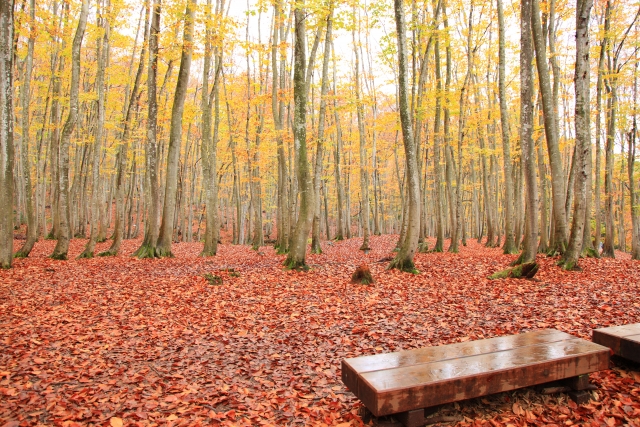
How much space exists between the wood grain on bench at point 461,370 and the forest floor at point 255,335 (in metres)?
0.42

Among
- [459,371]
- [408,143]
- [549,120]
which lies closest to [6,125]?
[408,143]

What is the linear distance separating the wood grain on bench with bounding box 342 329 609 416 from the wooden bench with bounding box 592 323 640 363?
0.46m

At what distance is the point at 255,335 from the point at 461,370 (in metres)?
3.45

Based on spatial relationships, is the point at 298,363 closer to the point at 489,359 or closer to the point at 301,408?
the point at 301,408

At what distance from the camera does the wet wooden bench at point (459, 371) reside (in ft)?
8.82

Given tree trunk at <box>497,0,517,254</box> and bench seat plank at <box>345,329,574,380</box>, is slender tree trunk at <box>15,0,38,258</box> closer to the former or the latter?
bench seat plank at <box>345,329,574,380</box>

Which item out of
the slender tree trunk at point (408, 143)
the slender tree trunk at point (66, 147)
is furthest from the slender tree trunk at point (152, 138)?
the slender tree trunk at point (408, 143)

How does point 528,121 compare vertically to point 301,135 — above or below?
above

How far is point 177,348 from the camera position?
5.04 meters

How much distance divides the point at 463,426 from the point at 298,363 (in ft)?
7.05

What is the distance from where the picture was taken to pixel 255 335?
18.2 ft

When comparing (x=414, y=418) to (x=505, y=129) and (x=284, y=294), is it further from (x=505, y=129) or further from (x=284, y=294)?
(x=505, y=129)

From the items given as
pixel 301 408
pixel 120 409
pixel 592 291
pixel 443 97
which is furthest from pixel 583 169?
pixel 120 409

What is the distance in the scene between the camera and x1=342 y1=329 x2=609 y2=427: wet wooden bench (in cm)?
269
